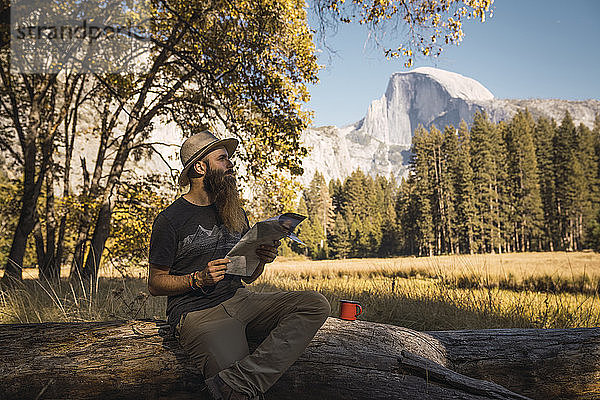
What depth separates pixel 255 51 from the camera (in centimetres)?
891

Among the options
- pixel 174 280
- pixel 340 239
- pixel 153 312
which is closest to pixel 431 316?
pixel 153 312

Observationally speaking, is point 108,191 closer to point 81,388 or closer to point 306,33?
point 306,33

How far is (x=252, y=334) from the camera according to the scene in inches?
127

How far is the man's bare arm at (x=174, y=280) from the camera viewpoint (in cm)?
290

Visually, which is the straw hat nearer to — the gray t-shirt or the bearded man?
the bearded man

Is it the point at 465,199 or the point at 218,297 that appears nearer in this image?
the point at 218,297

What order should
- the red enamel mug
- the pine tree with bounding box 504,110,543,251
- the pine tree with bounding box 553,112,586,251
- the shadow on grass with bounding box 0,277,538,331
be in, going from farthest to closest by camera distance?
the pine tree with bounding box 504,110,543,251 < the pine tree with bounding box 553,112,586,251 < the shadow on grass with bounding box 0,277,538,331 < the red enamel mug

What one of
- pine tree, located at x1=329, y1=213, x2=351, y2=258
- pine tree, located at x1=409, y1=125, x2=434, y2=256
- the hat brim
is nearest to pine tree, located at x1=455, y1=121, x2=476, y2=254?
pine tree, located at x1=409, y1=125, x2=434, y2=256

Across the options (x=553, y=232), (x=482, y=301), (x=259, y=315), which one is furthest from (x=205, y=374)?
(x=553, y=232)

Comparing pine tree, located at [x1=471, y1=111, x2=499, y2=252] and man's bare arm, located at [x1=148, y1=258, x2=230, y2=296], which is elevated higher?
pine tree, located at [x1=471, y1=111, x2=499, y2=252]

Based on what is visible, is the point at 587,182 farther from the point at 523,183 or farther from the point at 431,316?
the point at 431,316

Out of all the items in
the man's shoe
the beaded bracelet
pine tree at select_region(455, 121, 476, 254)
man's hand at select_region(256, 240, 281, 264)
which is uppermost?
pine tree at select_region(455, 121, 476, 254)

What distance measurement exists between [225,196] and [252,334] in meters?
1.06

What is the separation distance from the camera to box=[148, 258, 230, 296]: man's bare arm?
2.90 m
